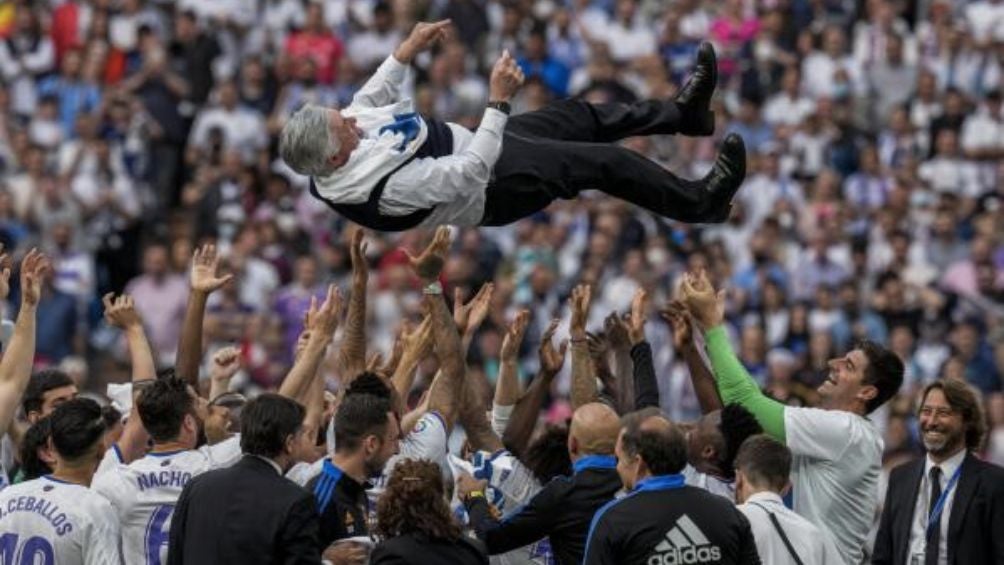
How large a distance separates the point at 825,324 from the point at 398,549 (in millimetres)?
11297

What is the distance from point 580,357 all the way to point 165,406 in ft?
7.40

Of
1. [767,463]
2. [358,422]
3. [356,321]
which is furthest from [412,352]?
[767,463]

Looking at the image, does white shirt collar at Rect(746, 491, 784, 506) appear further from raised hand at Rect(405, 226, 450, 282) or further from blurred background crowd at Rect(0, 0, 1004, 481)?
blurred background crowd at Rect(0, 0, 1004, 481)

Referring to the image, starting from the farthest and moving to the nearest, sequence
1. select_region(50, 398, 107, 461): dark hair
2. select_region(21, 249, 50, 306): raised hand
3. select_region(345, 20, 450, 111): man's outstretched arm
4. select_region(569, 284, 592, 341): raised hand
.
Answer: select_region(569, 284, 592, 341): raised hand → select_region(345, 20, 450, 111): man's outstretched arm → select_region(21, 249, 50, 306): raised hand → select_region(50, 398, 107, 461): dark hair

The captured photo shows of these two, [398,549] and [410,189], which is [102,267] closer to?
[410,189]

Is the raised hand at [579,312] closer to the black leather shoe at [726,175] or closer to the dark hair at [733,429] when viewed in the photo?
the black leather shoe at [726,175]

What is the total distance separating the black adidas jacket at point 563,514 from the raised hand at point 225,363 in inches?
73.7

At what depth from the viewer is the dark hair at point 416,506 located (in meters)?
8.41

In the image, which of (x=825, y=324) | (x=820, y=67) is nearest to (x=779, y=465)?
(x=825, y=324)

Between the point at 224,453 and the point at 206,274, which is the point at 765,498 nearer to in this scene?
the point at 224,453

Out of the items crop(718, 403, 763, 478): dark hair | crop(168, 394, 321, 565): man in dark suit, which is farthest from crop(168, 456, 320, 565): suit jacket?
crop(718, 403, 763, 478): dark hair

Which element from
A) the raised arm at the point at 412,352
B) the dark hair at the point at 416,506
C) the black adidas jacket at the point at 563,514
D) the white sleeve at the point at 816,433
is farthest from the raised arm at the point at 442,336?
the dark hair at the point at 416,506

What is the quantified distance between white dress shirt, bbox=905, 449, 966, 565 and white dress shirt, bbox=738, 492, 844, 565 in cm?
117

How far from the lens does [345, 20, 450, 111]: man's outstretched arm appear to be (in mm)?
10391
